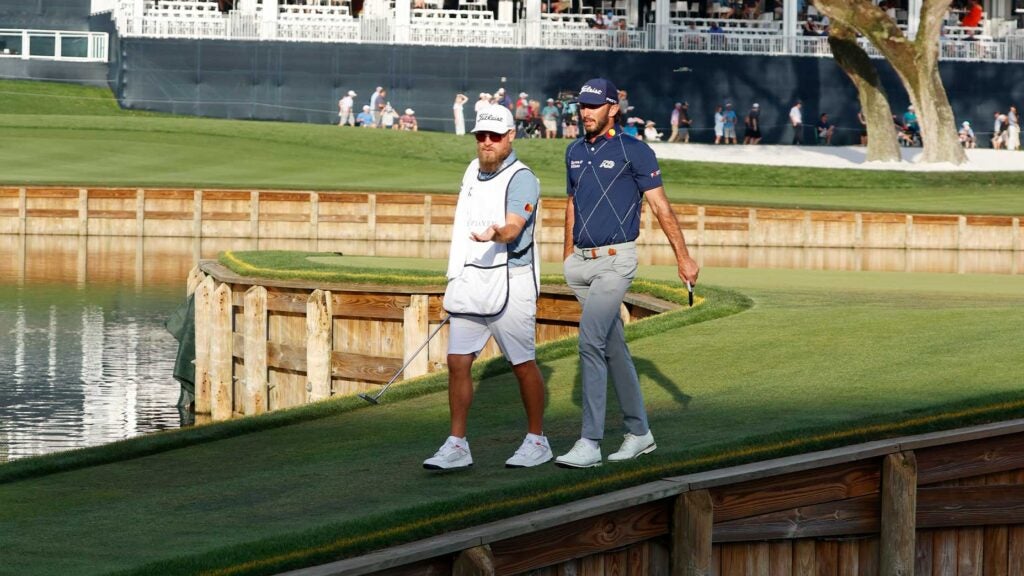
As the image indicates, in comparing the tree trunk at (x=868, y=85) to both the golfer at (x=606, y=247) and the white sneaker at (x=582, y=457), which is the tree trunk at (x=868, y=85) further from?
the white sneaker at (x=582, y=457)

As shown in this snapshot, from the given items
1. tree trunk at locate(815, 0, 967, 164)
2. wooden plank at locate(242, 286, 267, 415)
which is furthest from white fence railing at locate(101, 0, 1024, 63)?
wooden plank at locate(242, 286, 267, 415)

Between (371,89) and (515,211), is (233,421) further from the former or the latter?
(371,89)

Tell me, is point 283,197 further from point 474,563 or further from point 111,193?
point 474,563

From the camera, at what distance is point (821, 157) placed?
5703cm

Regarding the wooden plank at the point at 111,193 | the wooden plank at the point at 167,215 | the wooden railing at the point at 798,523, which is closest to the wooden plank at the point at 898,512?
the wooden railing at the point at 798,523

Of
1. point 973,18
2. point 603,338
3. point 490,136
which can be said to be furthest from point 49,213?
point 973,18

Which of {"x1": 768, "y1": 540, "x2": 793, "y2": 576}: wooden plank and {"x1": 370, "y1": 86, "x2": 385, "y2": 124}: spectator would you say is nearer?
{"x1": 768, "y1": 540, "x2": 793, "y2": 576}: wooden plank

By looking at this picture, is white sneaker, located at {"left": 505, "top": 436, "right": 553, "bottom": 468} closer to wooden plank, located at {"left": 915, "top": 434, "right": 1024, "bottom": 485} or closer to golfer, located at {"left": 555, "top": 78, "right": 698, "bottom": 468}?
golfer, located at {"left": 555, "top": 78, "right": 698, "bottom": 468}

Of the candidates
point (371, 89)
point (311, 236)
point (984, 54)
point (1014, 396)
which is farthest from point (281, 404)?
point (984, 54)

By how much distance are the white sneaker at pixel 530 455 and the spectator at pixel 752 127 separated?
55.6 m

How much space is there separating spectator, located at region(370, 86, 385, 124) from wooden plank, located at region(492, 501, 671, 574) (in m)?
54.4

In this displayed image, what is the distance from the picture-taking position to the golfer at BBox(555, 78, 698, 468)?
9.48 meters

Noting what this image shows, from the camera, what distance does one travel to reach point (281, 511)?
8.77 meters

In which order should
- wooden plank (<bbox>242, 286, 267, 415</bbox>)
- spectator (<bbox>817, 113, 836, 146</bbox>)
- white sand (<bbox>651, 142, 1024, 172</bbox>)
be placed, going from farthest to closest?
1. spectator (<bbox>817, 113, 836, 146</bbox>)
2. white sand (<bbox>651, 142, 1024, 172</bbox>)
3. wooden plank (<bbox>242, 286, 267, 415</bbox>)
